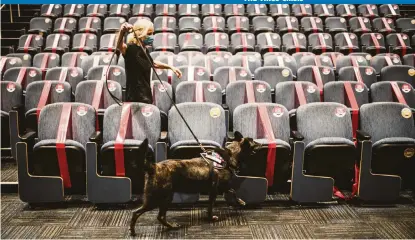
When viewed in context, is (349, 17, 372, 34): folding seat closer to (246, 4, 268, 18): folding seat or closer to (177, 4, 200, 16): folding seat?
(246, 4, 268, 18): folding seat

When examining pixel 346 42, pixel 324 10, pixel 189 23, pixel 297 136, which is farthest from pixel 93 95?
pixel 324 10

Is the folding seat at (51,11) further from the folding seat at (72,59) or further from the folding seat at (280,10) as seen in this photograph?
the folding seat at (280,10)

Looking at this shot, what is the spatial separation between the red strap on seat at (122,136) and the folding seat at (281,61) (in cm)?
169

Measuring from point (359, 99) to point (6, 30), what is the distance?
458 cm

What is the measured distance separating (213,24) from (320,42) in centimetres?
129

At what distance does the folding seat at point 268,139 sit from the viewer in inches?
86.7

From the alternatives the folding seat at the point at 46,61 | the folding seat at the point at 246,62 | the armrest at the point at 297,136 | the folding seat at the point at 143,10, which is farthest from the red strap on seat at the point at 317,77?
the folding seat at the point at 143,10

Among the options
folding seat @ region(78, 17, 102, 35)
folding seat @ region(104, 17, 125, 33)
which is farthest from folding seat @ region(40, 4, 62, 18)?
folding seat @ region(104, 17, 125, 33)

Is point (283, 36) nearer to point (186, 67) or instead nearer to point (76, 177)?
point (186, 67)

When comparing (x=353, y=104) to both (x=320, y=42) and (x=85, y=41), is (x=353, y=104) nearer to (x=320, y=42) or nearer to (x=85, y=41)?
(x=320, y=42)

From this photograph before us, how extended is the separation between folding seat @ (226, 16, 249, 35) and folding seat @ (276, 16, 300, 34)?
414 millimetres

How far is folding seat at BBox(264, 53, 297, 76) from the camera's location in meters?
3.65

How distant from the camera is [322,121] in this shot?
7.93 ft

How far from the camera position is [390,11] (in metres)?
5.64
